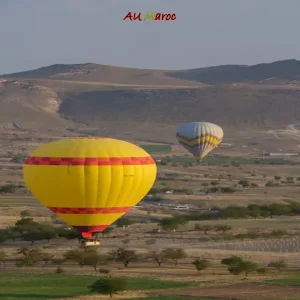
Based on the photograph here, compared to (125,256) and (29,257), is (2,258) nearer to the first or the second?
(29,257)

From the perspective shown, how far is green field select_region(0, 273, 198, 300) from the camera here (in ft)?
104

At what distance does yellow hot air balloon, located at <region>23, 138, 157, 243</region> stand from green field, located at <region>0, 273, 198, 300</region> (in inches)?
74.9

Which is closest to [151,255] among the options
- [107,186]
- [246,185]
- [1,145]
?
[107,186]

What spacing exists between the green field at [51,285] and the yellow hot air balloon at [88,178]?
6.24ft

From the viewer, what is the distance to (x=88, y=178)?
32.7 metres

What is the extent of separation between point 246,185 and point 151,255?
139 ft

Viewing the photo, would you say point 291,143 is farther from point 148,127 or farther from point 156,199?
point 156,199

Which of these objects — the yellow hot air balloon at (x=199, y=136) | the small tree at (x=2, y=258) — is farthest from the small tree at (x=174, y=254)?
the yellow hot air balloon at (x=199, y=136)

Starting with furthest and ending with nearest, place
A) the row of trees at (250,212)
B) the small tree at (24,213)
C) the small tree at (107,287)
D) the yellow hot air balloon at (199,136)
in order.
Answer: the yellow hot air balloon at (199,136) → the row of trees at (250,212) → the small tree at (24,213) → the small tree at (107,287)

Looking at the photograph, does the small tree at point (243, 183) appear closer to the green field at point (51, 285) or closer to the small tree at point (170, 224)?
the small tree at point (170, 224)

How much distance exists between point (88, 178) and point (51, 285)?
3883 millimetres

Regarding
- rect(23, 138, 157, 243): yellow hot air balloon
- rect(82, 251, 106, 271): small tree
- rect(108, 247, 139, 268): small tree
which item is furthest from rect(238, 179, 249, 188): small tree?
rect(23, 138, 157, 243): yellow hot air balloon

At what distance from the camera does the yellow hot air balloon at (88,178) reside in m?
32.7

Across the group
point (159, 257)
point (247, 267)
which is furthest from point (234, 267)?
point (159, 257)
